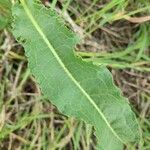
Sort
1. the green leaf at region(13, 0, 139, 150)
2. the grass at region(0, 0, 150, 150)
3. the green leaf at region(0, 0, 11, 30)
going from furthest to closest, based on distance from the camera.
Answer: the grass at region(0, 0, 150, 150)
the green leaf at region(0, 0, 11, 30)
the green leaf at region(13, 0, 139, 150)

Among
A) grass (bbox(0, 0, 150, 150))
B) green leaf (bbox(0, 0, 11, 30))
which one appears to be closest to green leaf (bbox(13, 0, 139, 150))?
green leaf (bbox(0, 0, 11, 30))

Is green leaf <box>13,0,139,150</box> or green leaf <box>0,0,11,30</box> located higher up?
green leaf <box>0,0,11,30</box>

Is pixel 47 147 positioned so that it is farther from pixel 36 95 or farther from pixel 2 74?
pixel 2 74

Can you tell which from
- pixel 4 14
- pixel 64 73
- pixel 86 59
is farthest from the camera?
pixel 86 59

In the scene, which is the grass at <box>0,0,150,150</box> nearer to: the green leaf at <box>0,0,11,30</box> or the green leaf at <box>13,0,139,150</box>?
the green leaf at <box>0,0,11,30</box>

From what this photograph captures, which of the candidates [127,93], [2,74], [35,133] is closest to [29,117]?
[35,133]

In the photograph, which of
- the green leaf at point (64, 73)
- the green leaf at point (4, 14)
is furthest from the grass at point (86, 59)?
the green leaf at point (64, 73)
